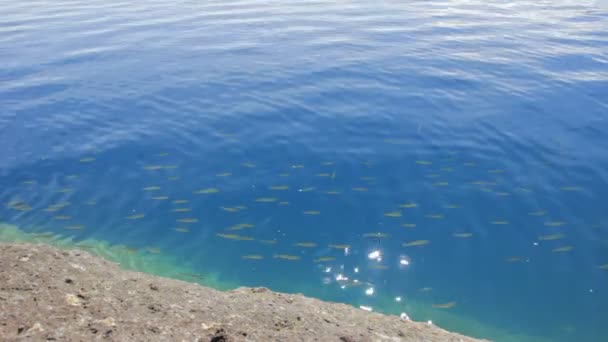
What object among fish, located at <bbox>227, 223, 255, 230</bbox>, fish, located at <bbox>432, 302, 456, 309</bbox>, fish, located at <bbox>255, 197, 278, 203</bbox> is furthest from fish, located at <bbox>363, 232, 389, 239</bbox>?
fish, located at <bbox>227, 223, 255, 230</bbox>

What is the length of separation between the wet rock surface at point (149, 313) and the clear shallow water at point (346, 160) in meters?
2.30

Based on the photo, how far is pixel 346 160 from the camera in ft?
44.0

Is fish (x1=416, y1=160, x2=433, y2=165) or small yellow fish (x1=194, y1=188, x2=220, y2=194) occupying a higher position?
fish (x1=416, y1=160, x2=433, y2=165)

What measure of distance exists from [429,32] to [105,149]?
16226 mm

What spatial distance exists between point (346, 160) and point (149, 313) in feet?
25.8

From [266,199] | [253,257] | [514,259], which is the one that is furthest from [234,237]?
[514,259]

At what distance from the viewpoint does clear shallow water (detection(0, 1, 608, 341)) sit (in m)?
9.98

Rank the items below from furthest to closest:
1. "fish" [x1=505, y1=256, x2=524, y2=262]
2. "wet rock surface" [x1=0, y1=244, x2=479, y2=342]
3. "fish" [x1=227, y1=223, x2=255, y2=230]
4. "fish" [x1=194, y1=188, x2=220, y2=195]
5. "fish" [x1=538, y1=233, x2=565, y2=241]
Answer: "fish" [x1=194, y1=188, x2=220, y2=195] → "fish" [x1=227, y1=223, x2=255, y2=230] → "fish" [x1=538, y1=233, x2=565, y2=241] → "fish" [x1=505, y1=256, x2=524, y2=262] → "wet rock surface" [x1=0, y1=244, x2=479, y2=342]

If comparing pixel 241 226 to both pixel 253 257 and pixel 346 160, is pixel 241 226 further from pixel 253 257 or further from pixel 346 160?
pixel 346 160

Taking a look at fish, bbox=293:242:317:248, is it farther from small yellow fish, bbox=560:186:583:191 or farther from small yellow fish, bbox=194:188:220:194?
small yellow fish, bbox=560:186:583:191

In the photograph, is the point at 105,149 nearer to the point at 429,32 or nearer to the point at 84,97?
the point at 84,97

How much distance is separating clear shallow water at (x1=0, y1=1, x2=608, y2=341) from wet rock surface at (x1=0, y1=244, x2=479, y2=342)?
2299 mm

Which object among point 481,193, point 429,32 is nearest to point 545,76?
point 429,32

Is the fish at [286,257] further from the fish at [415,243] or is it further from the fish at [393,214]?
the fish at [393,214]
